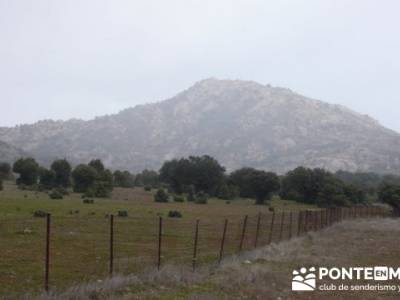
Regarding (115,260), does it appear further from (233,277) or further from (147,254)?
(233,277)

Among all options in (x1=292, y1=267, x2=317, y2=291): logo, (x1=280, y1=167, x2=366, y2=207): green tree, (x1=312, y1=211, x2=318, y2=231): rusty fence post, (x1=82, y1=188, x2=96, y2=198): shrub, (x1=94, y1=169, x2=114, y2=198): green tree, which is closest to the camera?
(x1=292, y1=267, x2=317, y2=291): logo

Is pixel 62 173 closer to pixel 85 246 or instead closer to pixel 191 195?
pixel 191 195

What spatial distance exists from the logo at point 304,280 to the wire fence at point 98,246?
9.71 feet

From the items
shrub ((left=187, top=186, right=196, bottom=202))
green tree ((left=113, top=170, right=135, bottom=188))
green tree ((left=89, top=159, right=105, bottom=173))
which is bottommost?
shrub ((left=187, top=186, right=196, bottom=202))

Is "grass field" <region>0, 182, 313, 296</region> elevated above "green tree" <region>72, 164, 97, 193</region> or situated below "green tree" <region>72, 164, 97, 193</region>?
below

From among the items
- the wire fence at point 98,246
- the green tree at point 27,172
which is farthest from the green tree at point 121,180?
the wire fence at point 98,246

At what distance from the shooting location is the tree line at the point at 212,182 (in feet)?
316

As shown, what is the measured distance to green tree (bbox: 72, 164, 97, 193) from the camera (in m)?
95.0

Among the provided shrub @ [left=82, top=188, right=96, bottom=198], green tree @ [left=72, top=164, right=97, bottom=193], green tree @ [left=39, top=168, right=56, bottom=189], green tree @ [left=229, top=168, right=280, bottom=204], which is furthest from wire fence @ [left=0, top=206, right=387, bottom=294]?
green tree @ [left=229, top=168, right=280, bottom=204]

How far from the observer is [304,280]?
762 inches

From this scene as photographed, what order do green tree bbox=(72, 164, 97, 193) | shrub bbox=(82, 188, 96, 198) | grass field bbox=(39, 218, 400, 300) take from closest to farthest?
grass field bbox=(39, 218, 400, 300), shrub bbox=(82, 188, 96, 198), green tree bbox=(72, 164, 97, 193)

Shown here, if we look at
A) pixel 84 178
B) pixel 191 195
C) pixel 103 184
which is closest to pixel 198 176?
pixel 191 195

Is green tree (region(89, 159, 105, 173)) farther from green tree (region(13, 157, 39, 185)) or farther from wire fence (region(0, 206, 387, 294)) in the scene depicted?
wire fence (region(0, 206, 387, 294))

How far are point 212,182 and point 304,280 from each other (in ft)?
306
